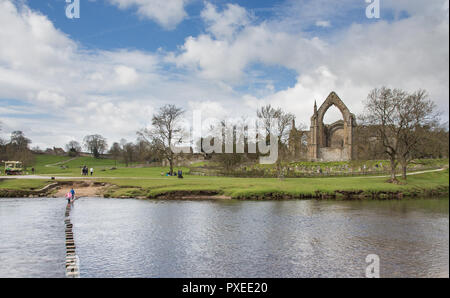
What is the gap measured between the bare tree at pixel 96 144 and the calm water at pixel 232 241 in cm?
11399

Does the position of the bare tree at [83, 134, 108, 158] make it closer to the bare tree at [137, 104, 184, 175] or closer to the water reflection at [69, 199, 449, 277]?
the bare tree at [137, 104, 184, 175]

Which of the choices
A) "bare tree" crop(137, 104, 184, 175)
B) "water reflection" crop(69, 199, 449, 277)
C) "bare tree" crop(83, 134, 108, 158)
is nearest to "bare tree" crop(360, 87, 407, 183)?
"water reflection" crop(69, 199, 449, 277)

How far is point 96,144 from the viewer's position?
13962 centimetres

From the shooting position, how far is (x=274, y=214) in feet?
89.2

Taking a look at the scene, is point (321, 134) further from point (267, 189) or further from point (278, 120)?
point (267, 189)

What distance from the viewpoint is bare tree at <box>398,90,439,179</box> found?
34469 millimetres

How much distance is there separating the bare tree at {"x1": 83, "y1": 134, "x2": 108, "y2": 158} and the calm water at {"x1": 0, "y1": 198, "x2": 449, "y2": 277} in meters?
114

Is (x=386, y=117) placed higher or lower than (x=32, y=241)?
higher

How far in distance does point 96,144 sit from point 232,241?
13111 cm

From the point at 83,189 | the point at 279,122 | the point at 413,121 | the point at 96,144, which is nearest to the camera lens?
the point at 413,121

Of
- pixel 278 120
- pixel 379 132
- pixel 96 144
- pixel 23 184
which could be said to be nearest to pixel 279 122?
pixel 278 120
